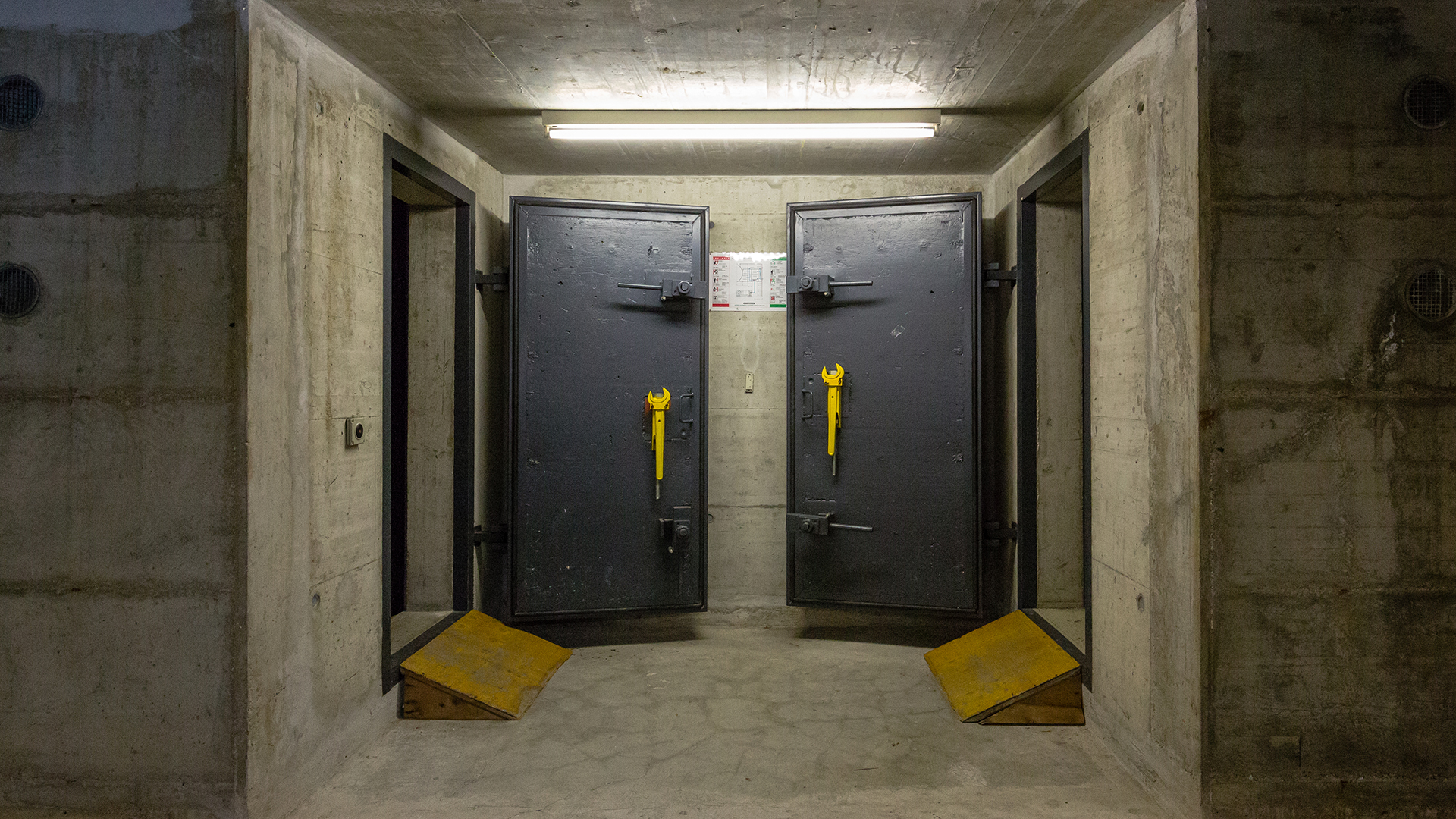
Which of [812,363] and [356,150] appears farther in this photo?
[812,363]

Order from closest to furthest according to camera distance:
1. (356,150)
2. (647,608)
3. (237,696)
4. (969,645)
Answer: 1. (237,696)
2. (356,150)
3. (969,645)
4. (647,608)

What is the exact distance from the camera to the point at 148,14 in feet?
7.25

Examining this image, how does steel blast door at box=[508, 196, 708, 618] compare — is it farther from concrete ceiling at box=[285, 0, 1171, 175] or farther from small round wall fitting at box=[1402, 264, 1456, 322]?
small round wall fitting at box=[1402, 264, 1456, 322]

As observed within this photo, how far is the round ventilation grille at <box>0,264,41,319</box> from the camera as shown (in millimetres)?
2193

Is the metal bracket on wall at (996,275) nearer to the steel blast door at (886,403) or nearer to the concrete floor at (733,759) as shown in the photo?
the steel blast door at (886,403)

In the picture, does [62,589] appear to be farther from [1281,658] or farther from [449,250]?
[1281,658]

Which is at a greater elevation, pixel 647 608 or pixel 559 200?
pixel 559 200

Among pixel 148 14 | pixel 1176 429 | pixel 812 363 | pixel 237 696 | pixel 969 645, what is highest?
pixel 148 14

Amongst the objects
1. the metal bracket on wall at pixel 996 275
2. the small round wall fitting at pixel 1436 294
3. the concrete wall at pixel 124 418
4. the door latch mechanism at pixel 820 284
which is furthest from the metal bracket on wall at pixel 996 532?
the concrete wall at pixel 124 418

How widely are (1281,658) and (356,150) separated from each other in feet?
11.8

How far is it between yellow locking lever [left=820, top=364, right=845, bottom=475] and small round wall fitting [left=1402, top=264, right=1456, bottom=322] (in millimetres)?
2179

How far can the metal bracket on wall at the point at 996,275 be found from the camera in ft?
12.1

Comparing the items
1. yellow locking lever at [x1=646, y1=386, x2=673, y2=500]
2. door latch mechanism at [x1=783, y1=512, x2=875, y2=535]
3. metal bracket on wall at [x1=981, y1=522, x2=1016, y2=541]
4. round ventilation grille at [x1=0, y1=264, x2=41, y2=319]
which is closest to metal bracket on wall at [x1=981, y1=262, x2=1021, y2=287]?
metal bracket on wall at [x1=981, y1=522, x2=1016, y2=541]

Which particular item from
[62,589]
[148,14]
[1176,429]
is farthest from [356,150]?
[1176,429]
